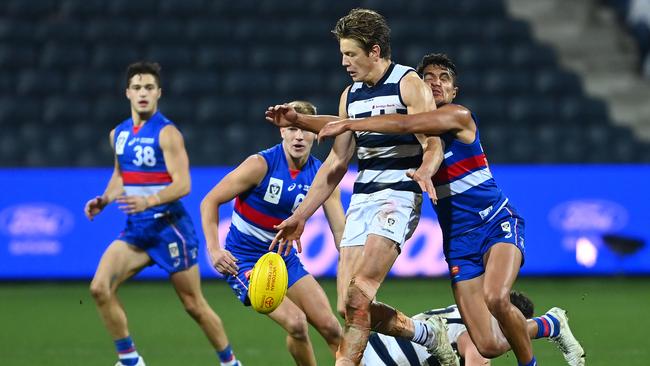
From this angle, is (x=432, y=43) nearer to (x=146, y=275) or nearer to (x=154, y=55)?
(x=154, y=55)

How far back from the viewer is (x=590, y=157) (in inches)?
629

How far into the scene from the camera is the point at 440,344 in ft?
23.7

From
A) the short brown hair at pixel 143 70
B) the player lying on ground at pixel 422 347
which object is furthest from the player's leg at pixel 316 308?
the short brown hair at pixel 143 70

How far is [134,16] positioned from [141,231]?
35.5ft

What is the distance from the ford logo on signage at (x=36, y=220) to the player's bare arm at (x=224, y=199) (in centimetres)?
706

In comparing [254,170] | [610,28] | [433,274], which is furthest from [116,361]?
[610,28]

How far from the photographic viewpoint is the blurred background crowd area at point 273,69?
657 inches

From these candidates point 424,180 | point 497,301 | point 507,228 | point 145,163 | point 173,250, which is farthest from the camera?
point 145,163

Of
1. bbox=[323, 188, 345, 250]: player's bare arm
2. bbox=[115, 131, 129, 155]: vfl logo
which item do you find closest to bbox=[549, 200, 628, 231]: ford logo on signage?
bbox=[115, 131, 129, 155]: vfl logo

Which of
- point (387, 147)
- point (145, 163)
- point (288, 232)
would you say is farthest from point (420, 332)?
point (145, 163)

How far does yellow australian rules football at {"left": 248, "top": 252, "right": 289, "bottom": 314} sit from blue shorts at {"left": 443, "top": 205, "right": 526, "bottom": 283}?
41.2 inches

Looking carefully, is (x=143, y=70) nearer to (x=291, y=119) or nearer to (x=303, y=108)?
(x=303, y=108)

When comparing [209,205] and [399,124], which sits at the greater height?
[399,124]

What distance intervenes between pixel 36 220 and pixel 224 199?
7.32 m
